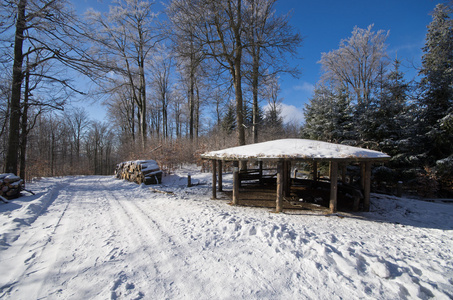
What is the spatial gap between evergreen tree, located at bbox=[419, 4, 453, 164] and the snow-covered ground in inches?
298

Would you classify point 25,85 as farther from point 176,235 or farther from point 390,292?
point 390,292

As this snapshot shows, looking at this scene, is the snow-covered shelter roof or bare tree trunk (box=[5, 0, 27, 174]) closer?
the snow-covered shelter roof

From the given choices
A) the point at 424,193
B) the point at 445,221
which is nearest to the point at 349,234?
the point at 445,221

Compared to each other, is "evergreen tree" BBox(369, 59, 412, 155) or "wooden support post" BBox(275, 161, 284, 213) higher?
"evergreen tree" BBox(369, 59, 412, 155)

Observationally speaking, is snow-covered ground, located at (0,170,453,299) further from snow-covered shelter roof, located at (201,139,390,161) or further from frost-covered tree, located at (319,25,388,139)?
frost-covered tree, located at (319,25,388,139)

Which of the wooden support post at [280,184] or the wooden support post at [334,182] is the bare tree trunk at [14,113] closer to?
the wooden support post at [280,184]

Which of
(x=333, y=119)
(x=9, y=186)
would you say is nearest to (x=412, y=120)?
(x=333, y=119)

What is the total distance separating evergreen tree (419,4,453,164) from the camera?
1034 centimetres

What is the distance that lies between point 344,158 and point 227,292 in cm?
479

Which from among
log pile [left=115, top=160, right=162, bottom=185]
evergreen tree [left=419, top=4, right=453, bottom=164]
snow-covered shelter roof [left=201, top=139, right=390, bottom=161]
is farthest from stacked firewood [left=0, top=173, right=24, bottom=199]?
evergreen tree [left=419, top=4, right=453, bottom=164]

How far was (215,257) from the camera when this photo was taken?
3.29m

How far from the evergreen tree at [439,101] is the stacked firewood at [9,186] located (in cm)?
1921

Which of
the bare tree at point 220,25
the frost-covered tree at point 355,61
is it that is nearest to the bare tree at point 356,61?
the frost-covered tree at point 355,61

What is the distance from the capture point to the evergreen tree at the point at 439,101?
10.3 metres
